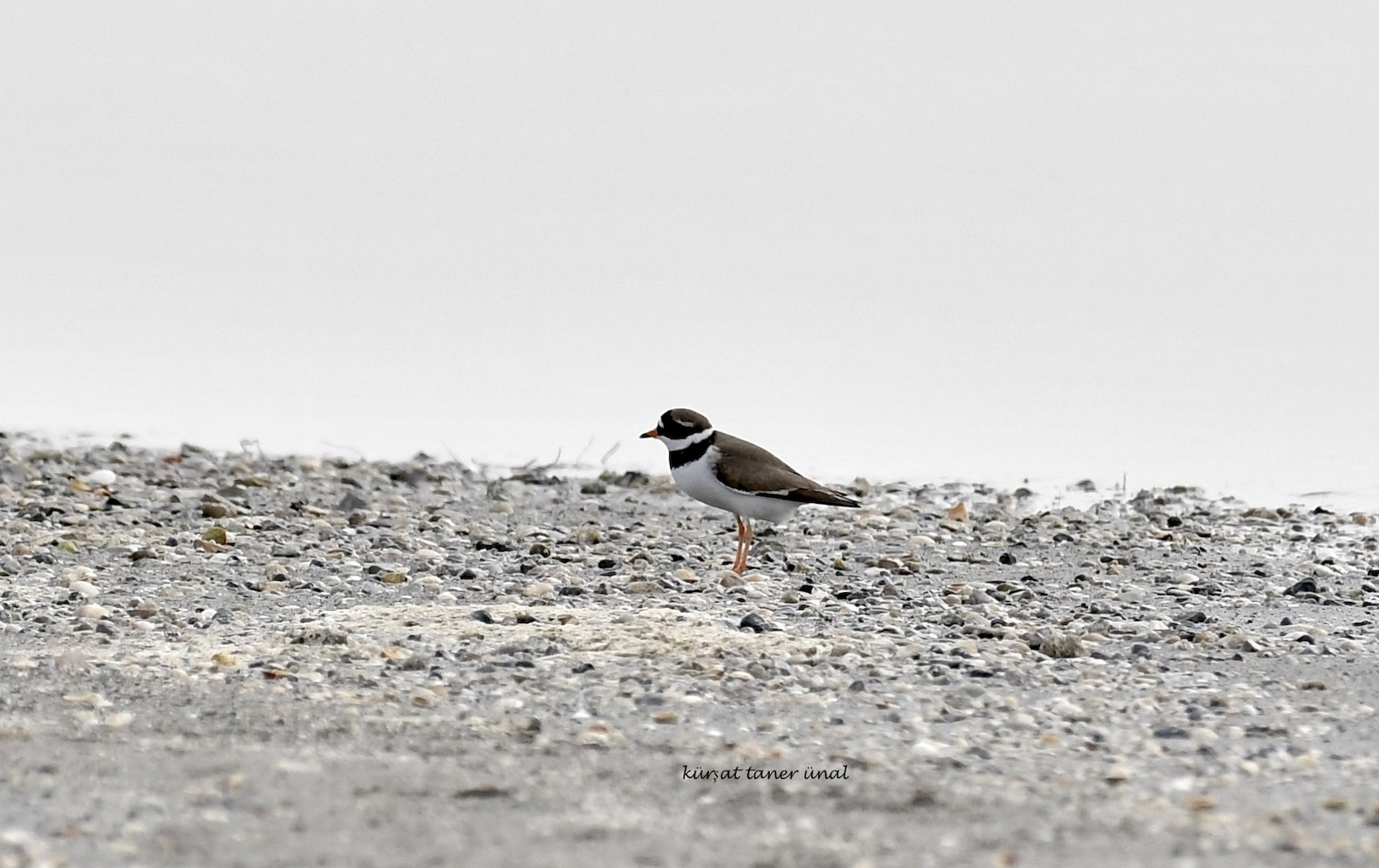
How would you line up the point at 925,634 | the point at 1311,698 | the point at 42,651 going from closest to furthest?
the point at 1311,698
the point at 42,651
the point at 925,634

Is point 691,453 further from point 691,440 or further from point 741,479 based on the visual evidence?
point 741,479

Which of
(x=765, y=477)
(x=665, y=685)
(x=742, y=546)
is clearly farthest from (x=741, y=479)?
(x=665, y=685)

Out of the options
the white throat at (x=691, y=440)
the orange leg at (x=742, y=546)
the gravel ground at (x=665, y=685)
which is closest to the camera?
the gravel ground at (x=665, y=685)

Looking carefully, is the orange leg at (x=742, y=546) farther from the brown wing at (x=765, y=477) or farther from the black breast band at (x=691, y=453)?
the black breast band at (x=691, y=453)

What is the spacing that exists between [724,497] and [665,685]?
13.2 feet

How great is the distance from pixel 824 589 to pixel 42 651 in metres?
4.19

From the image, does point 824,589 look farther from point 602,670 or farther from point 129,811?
point 129,811

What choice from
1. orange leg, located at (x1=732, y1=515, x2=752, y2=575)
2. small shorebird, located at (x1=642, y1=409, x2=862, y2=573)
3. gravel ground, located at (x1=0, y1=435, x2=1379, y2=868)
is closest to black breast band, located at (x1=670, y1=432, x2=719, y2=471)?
small shorebird, located at (x1=642, y1=409, x2=862, y2=573)

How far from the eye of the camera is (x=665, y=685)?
7.87 m

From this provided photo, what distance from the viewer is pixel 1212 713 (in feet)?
25.0

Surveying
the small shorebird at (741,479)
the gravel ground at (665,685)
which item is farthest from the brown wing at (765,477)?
the gravel ground at (665,685)

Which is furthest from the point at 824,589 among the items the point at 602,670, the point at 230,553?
the point at 230,553

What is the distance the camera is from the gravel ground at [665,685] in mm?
5723

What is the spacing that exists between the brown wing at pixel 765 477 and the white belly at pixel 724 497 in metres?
0.04
